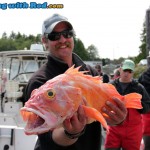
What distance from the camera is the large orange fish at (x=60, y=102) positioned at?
222 centimetres

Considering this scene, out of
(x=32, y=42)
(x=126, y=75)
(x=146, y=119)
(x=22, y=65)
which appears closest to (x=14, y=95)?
(x=22, y=65)

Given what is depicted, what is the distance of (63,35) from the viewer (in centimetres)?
315

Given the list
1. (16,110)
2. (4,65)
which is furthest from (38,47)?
(16,110)

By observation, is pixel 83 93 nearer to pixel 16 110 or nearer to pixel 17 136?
pixel 17 136

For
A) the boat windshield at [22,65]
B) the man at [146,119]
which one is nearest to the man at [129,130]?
the man at [146,119]

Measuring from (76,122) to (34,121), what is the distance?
299 mm

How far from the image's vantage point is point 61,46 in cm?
314

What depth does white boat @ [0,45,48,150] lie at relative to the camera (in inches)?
251

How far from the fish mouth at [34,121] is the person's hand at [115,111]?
1.75ft

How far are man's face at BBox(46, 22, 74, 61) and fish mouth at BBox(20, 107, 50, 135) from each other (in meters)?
1.01

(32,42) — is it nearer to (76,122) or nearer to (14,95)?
(14,95)

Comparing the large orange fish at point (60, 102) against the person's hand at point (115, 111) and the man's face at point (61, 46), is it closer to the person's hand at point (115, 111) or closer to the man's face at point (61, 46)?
the person's hand at point (115, 111)

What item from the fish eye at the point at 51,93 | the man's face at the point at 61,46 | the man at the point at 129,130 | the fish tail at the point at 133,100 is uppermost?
the man's face at the point at 61,46

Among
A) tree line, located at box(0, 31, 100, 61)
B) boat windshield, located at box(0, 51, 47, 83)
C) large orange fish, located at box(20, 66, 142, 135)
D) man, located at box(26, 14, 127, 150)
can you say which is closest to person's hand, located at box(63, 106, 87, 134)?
large orange fish, located at box(20, 66, 142, 135)
